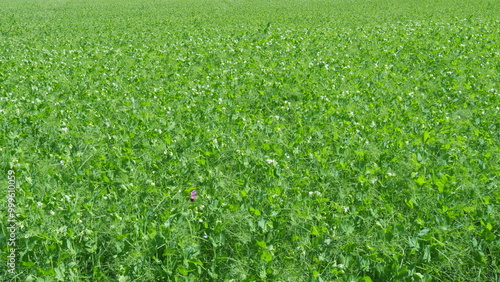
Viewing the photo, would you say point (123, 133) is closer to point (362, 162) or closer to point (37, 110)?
point (37, 110)

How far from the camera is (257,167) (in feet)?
18.7

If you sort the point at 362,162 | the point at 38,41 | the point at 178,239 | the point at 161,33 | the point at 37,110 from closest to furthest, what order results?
the point at 178,239 → the point at 362,162 → the point at 37,110 → the point at 38,41 → the point at 161,33

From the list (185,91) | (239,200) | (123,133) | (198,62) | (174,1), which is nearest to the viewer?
(239,200)

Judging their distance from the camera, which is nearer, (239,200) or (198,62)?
(239,200)

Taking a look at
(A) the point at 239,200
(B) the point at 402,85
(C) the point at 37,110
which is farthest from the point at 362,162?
(C) the point at 37,110

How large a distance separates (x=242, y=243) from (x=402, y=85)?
22.0 ft

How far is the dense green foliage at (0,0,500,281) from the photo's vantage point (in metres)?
3.96

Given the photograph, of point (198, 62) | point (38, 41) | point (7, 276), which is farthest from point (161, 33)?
point (7, 276)

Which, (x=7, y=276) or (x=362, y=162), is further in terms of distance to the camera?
(x=362, y=162)

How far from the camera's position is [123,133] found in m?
6.85

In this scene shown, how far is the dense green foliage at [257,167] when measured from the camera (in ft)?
13.0

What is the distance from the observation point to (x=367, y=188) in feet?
16.4

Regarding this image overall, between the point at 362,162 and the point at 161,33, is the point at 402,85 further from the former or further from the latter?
the point at 161,33

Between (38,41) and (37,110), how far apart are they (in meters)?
11.0
